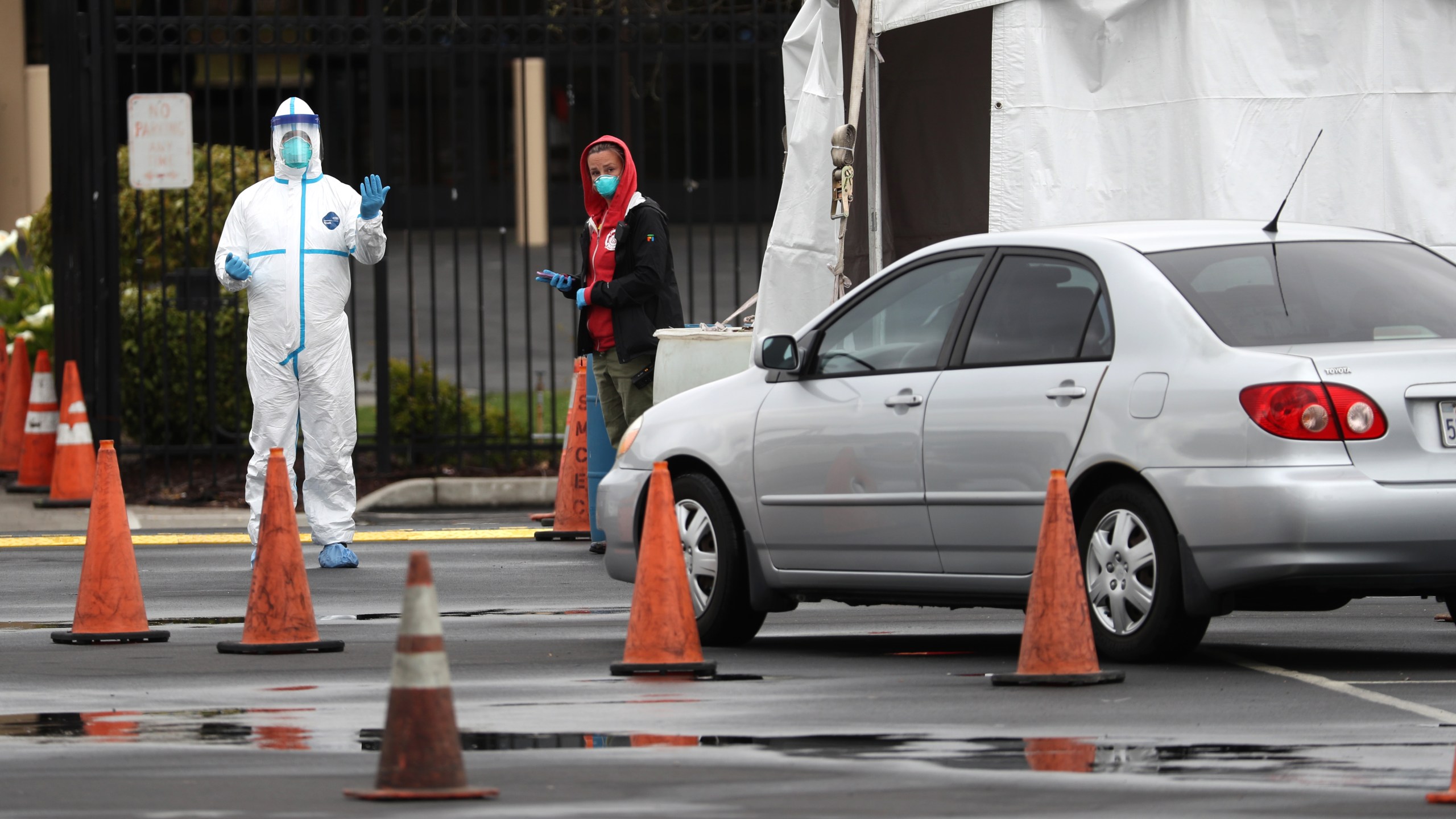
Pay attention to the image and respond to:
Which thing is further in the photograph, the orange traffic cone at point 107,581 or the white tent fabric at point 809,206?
the white tent fabric at point 809,206

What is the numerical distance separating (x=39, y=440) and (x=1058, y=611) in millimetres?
9993

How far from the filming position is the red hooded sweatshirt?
12008mm

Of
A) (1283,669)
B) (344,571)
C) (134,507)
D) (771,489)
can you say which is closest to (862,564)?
(771,489)

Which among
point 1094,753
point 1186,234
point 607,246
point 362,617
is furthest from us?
point 607,246

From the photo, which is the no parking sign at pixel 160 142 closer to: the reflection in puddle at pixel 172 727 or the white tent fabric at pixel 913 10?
the white tent fabric at pixel 913 10

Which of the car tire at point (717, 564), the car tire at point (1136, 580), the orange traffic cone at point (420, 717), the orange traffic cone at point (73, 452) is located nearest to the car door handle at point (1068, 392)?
the car tire at point (1136, 580)

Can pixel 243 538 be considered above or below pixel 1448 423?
below

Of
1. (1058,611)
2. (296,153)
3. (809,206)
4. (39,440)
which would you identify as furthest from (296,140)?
(1058,611)

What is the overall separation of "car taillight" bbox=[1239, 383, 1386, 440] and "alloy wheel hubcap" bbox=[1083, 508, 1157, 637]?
0.55m

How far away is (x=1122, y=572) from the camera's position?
7668mm

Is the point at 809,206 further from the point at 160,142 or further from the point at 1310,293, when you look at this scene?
the point at 160,142

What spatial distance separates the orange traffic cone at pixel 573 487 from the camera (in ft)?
43.1

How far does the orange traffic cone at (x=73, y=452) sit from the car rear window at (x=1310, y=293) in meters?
8.69

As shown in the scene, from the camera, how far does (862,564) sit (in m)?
8.40
